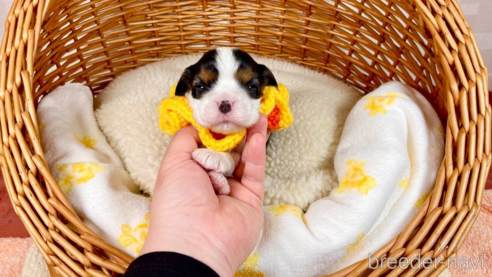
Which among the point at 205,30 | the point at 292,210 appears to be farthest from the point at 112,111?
the point at 292,210

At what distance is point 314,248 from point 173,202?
365 mm

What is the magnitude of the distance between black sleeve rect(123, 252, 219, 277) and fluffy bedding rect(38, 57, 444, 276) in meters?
0.25

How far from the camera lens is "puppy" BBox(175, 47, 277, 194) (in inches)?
38.7

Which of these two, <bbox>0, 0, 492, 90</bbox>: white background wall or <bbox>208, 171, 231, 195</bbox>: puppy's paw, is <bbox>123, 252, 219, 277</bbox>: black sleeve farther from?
<bbox>0, 0, 492, 90</bbox>: white background wall

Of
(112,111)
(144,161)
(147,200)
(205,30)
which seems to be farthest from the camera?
(205,30)

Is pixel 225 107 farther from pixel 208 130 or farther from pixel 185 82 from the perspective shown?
pixel 185 82

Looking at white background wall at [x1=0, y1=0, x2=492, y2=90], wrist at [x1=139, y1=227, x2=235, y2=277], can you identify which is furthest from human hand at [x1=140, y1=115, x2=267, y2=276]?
white background wall at [x1=0, y1=0, x2=492, y2=90]

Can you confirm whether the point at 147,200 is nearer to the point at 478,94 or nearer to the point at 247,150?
the point at 247,150

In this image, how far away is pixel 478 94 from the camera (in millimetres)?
949

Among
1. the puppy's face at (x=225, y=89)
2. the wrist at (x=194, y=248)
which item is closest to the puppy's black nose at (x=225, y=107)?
the puppy's face at (x=225, y=89)

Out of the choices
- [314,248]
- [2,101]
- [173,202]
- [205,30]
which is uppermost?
[205,30]

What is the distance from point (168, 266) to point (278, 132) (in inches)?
30.2

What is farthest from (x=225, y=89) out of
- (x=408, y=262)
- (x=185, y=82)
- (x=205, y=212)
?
(x=408, y=262)

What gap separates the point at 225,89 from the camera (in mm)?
1044
